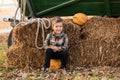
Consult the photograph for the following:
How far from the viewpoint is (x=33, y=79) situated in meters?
7.11

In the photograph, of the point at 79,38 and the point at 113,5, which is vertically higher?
the point at 113,5

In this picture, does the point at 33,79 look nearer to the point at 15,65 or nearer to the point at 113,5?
the point at 15,65

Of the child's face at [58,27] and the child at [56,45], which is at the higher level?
the child's face at [58,27]

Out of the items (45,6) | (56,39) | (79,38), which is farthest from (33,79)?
(45,6)

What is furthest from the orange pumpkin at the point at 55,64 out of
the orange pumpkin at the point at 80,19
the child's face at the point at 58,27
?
the orange pumpkin at the point at 80,19

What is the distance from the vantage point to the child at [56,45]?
764cm

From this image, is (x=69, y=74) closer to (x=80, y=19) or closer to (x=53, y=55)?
(x=53, y=55)

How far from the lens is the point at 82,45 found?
27.5ft

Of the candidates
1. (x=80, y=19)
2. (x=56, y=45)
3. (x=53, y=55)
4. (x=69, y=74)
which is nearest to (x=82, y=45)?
(x=80, y=19)

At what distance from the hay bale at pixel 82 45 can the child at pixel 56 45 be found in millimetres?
483

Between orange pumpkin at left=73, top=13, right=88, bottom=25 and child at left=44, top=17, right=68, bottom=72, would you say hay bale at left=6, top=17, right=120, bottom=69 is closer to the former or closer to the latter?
orange pumpkin at left=73, top=13, right=88, bottom=25

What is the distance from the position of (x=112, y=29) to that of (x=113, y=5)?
59 cm

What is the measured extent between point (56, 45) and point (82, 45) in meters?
0.78

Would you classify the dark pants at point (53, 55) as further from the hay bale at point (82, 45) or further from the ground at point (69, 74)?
the hay bale at point (82, 45)
